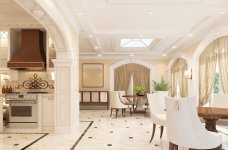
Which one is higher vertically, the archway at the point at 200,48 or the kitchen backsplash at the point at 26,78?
the archway at the point at 200,48

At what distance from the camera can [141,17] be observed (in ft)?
18.9

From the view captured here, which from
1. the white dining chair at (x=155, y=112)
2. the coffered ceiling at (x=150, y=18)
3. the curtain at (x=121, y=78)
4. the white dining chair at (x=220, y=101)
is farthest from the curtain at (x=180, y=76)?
the white dining chair at (x=220, y=101)

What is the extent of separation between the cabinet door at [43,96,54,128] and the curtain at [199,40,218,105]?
15.6ft

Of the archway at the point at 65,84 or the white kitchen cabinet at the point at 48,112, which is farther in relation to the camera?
the white kitchen cabinet at the point at 48,112

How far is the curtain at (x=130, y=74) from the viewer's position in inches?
495

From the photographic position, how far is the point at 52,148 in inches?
178

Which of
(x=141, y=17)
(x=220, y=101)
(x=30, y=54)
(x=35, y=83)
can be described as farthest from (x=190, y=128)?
(x=35, y=83)

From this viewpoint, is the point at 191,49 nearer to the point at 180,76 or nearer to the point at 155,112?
the point at 180,76

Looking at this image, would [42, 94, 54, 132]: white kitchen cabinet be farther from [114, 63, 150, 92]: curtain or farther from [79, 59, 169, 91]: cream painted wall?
[114, 63, 150, 92]: curtain

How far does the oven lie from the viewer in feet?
20.2

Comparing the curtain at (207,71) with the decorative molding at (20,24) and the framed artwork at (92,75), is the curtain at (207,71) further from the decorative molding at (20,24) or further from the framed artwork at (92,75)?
the framed artwork at (92,75)

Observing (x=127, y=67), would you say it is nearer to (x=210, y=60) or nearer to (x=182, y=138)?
(x=210, y=60)

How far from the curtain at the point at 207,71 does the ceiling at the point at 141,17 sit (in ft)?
1.72

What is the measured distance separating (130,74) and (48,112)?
702 cm
